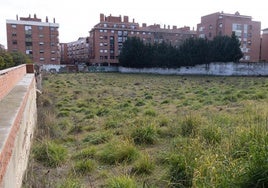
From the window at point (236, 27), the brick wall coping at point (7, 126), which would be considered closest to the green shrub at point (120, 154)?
the brick wall coping at point (7, 126)

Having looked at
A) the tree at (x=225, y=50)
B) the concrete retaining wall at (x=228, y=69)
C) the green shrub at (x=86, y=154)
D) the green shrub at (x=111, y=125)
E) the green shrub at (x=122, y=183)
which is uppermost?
the tree at (x=225, y=50)

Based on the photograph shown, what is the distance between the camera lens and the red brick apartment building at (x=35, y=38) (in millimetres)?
69812

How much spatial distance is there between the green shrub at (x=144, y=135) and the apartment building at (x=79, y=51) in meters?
79.3

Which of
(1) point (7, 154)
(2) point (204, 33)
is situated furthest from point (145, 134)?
(2) point (204, 33)

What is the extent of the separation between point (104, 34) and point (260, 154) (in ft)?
259

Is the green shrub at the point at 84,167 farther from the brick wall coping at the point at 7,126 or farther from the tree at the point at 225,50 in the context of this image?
the tree at the point at 225,50

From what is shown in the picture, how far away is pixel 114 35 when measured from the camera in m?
80.6

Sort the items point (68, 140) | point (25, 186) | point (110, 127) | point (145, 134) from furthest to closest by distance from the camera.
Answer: point (110, 127) < point (68, 140) < point (145, 134) < point (25, 186)

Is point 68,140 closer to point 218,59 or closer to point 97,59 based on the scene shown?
point 218,59

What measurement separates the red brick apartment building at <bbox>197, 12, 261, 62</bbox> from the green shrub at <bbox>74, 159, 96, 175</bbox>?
69.5 meters

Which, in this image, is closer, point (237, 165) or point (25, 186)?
point (237, 165)

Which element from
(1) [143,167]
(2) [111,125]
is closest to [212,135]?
(1) [143,167]

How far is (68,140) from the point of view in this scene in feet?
26.4

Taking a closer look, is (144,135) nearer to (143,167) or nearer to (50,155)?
(143,167)
